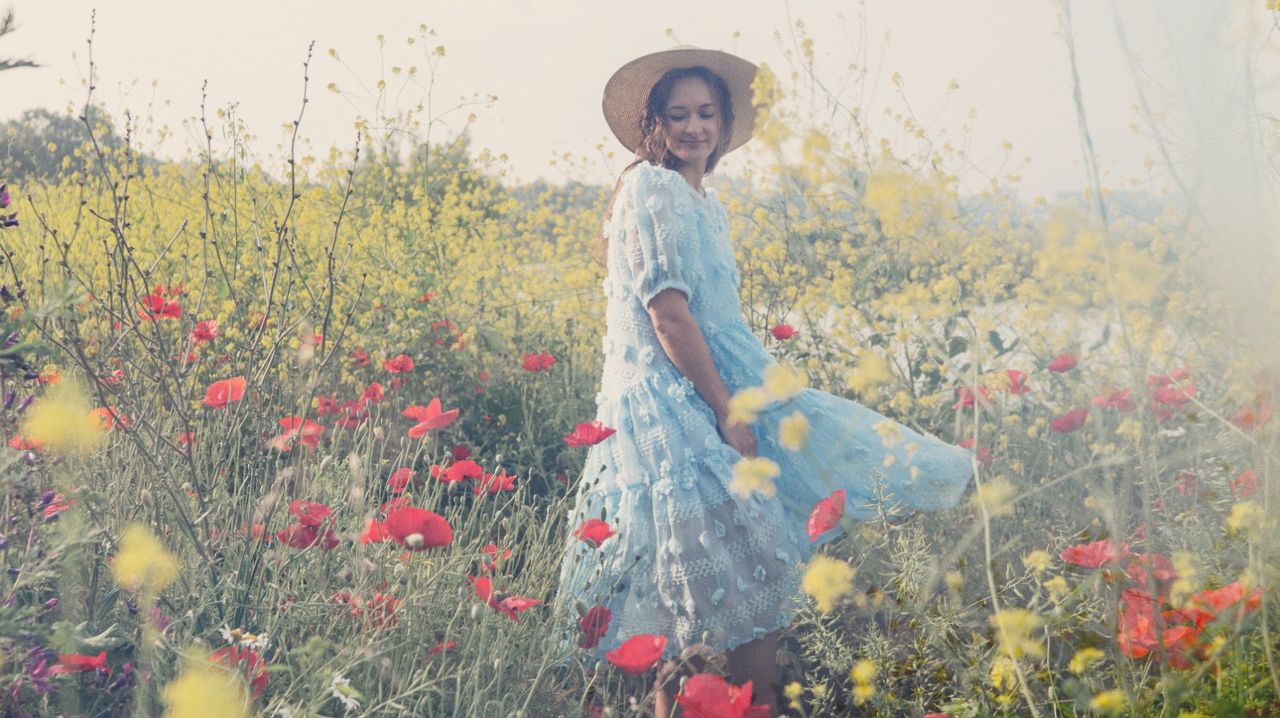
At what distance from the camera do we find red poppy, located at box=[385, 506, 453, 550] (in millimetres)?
1275

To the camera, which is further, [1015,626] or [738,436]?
[738,436]

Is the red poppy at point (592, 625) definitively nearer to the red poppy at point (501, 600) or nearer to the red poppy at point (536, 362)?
the red poppy at point (501, 600)

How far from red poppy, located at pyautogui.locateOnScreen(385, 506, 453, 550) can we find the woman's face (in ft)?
3.36

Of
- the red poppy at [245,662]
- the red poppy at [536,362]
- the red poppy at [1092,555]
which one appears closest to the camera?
the red poppy at [245,662]

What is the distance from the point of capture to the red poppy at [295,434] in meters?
1.60

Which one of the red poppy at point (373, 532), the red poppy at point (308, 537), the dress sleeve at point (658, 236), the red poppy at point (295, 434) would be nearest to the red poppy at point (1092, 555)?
the dress sleeve at point (658, 236)

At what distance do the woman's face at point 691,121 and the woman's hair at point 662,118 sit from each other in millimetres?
19

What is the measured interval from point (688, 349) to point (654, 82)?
26.5 inches

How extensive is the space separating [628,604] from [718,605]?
18 centimetres

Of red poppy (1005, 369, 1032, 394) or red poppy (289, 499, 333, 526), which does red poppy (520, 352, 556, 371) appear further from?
red poppy (1005, 369, 1032, 394)

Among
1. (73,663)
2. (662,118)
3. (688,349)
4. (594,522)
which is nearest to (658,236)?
(688,349)

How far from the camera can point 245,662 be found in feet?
3.76

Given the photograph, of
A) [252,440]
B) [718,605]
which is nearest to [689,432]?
[718,605]

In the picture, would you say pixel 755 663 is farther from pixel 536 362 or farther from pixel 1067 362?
pixel 536 362
